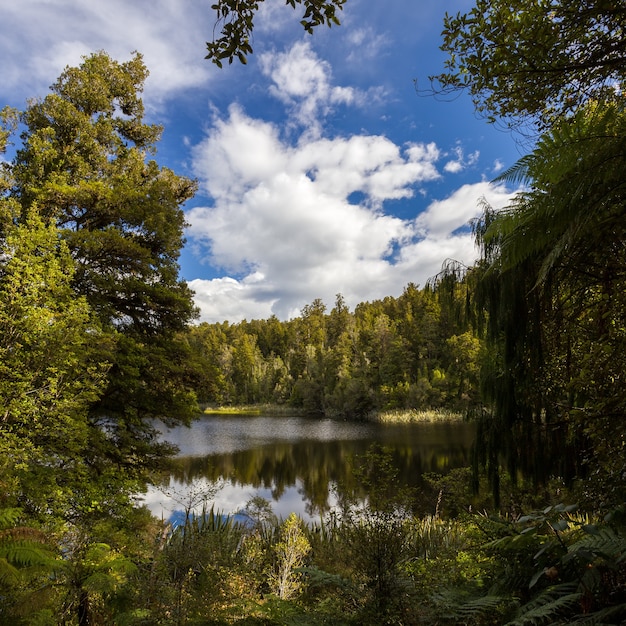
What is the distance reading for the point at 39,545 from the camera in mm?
3119

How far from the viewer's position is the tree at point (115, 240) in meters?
8.12

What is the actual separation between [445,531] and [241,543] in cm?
431

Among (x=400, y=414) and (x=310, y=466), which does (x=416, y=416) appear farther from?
(x=310, y=466)

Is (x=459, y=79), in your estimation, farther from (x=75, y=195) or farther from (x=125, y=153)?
(x=125, y=153)

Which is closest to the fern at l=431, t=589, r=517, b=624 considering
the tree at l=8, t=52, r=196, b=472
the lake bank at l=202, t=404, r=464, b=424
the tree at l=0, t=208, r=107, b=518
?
the tree at l=0, t=208, r=107, b=518

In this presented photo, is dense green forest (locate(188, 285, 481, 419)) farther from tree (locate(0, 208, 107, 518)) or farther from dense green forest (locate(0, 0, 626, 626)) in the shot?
tree (locate(0, 208, 107, 518))

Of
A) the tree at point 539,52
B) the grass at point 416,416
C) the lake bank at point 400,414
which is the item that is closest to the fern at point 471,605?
the tree at point 539,52

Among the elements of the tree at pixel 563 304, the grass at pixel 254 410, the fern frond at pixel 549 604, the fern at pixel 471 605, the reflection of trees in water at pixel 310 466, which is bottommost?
the grass at pixel 254 410

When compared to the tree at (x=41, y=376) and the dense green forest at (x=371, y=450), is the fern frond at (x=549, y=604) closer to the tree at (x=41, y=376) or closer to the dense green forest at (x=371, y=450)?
the dense green forest at (x=371, y=450)

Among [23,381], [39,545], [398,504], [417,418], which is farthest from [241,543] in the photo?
[417,418]

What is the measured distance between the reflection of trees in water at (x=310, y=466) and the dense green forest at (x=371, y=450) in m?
5.88

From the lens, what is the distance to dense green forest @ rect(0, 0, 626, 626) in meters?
2.08

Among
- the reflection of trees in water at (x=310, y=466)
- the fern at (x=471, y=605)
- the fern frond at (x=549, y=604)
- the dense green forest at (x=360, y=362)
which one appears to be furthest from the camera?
the dense green forest at (x=360, y=362)

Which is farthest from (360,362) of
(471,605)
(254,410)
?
(471,605)
